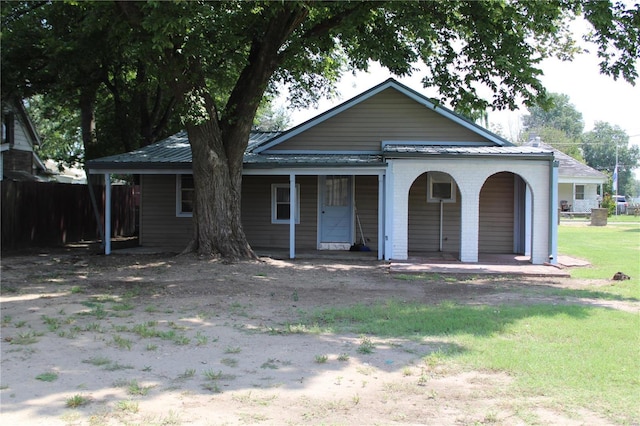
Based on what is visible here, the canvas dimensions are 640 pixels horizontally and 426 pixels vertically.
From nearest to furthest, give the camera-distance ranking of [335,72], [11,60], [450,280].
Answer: [450,280], [11,60], [335,72]

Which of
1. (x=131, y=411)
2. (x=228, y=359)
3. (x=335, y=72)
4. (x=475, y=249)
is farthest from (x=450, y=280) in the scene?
(x=335, y=72)

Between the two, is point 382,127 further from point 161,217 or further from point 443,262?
point 161,217

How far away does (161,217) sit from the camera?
17812 millimetres

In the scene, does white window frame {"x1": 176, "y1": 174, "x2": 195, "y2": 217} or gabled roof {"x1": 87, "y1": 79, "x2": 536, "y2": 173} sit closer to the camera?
gabled roof {"x1": 87, "y1": 79, "x2": 536, "y2": 173}

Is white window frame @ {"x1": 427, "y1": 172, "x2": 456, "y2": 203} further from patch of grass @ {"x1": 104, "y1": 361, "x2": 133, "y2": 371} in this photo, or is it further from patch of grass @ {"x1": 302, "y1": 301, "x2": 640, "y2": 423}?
patch of grass @ {"x1": 104, "y1": 361, "x2": 133, "y2": 371}

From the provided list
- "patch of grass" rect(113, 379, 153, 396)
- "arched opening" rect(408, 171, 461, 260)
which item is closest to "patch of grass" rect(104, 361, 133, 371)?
"patch of grass" rect(113, 379, 153, 396)

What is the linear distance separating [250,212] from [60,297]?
339 inches

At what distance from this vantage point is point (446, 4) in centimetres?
1266

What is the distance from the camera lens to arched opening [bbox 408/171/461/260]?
1681cm

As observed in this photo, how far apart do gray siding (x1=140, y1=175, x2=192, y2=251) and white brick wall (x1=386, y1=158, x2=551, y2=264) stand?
6.83 m

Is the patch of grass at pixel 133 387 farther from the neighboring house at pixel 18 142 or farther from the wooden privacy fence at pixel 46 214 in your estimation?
the neighboring house at pixel 18 142

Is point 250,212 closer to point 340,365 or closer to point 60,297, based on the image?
point 60,297

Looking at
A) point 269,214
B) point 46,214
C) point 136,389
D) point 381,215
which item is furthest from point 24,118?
point 136,389

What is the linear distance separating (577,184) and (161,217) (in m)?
36.6
